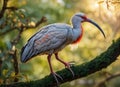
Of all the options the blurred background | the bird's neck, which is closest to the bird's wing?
the bird's neck

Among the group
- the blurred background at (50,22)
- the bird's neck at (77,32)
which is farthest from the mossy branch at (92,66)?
the blurred background at (50,22)

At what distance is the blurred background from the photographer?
9492 millimetres

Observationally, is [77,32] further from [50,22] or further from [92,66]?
[50,22]

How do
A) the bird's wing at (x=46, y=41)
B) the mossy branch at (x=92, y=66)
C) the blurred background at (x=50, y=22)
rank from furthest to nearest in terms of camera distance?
the blurred background at (x=50, y=22)
the bird's wing at (x=46, y=41)
the mossy branch at (x=92, y=66)

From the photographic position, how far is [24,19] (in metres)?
9.70

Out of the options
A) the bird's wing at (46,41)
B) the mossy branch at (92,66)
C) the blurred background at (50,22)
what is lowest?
the blurred background at (50,22)

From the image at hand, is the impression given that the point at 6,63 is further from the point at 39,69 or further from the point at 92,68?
the point at 39,69

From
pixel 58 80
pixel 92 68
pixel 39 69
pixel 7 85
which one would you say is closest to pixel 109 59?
pixel 92 68

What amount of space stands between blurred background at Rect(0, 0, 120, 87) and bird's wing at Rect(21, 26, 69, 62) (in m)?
0.83

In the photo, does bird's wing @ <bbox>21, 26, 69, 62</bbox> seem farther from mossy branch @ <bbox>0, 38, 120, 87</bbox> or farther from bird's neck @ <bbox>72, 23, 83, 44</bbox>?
mossy branch @ <bbox>0, 38, 120, 87</bbox>

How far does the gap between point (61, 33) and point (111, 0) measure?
0.73 meters

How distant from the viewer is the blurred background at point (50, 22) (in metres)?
9.49

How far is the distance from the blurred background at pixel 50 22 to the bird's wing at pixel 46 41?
828 millimetres

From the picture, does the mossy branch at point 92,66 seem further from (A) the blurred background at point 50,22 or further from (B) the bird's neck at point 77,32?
(A) the blurred background at point 50,22
